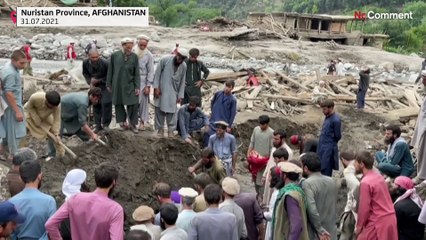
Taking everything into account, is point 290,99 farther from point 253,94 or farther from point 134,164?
point 134,164

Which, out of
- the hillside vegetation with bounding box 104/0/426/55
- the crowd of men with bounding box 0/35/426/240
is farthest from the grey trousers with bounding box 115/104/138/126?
the hillside vegetation with bounding box 104/0/426/55

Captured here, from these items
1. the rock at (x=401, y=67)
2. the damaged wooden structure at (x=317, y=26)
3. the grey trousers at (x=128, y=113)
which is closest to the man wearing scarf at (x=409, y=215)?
the grey trousers at (x=128, y=113)

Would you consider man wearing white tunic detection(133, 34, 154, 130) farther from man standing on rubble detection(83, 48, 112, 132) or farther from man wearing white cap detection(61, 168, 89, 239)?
man wearing white cap detection(61, 168, 89, 239)

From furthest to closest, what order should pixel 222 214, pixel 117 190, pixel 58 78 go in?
pixel 58 78, pixel 117 190, pixel 222 214

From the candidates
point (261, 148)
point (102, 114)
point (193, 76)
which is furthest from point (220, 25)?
point (261, 148)

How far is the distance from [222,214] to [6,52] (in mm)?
27398

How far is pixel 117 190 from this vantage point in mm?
8836

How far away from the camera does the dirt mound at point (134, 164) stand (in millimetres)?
8680

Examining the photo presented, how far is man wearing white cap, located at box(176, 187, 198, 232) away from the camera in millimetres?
5766

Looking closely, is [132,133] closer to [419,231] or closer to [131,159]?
[131,159]

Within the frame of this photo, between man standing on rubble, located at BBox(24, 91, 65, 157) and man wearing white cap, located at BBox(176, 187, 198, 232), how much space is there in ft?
10.5

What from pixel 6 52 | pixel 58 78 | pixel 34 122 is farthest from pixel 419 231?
pixel 6 52

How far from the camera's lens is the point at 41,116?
855cm

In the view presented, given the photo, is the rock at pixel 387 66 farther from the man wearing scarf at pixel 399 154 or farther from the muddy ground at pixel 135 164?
the man wearing scarf at pixel 399 154
